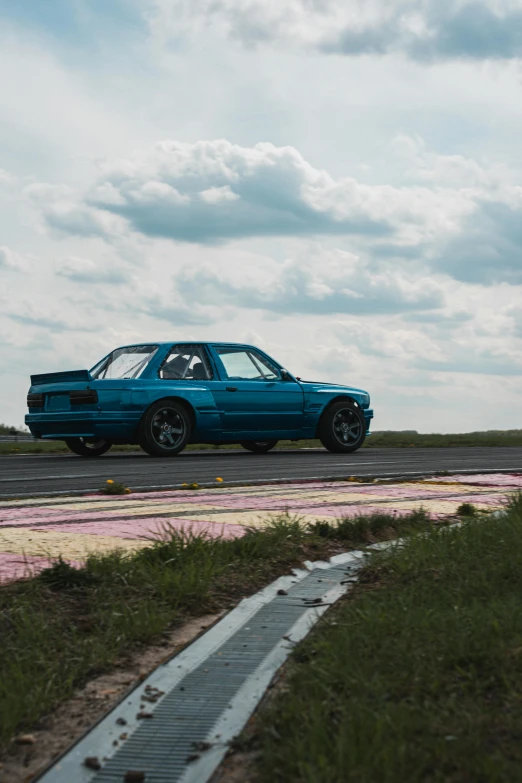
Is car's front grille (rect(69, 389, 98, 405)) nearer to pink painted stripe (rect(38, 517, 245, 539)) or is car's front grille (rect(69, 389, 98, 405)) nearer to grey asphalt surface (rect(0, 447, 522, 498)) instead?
grey asphalt surface (rect(0, 447, 522, 498))

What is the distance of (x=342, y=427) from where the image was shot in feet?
54.1

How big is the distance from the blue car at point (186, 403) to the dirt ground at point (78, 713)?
1044 cm

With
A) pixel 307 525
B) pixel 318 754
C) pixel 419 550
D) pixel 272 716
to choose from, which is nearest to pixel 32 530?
pixel 307 525

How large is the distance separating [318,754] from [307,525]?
372cm

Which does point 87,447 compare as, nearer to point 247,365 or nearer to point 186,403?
point 186,403

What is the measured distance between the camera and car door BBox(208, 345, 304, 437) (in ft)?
49.9

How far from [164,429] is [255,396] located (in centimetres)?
171

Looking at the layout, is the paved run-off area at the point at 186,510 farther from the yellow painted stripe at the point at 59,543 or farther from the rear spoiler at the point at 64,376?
the rear spoiler at the point at 64,376

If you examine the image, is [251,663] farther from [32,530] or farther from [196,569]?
[32,530]

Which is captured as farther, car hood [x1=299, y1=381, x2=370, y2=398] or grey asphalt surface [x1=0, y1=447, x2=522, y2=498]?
car hood [x1=299, y1=381, x2=370, y2=398]

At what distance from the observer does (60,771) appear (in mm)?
2516

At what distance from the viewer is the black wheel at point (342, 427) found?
1626cm

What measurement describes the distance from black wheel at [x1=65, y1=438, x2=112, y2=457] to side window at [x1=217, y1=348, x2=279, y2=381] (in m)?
2.21

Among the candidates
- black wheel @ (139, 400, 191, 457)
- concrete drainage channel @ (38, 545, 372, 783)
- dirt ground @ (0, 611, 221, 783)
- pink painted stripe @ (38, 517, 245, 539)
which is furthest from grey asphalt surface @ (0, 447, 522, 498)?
dirt ground @ (0, 611, 221, 783)
